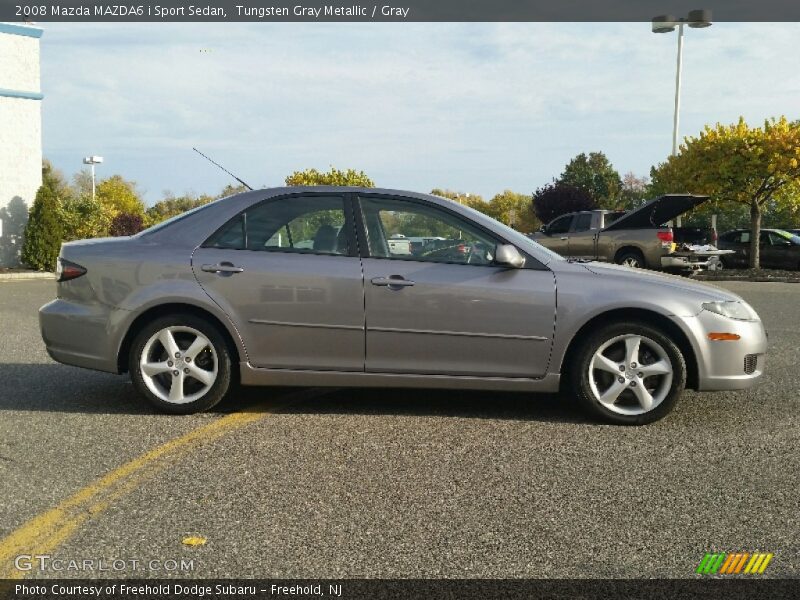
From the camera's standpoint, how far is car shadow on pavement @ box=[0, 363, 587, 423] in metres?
5.79

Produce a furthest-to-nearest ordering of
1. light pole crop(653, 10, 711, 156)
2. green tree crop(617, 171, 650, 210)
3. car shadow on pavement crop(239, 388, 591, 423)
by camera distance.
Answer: green tree crop(617, 171, 650, 210), light pole crop(653, 10, 711, 156), car shadow on pavement crop(239, 388, 591, 423)

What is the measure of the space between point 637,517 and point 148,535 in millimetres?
2132

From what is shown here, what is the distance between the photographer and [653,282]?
18.1ft

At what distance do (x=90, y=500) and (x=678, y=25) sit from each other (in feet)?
105

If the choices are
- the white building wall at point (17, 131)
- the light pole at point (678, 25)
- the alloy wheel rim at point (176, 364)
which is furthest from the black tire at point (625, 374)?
the light pole at point (678, 25)

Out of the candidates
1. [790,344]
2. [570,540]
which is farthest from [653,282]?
[790,344]

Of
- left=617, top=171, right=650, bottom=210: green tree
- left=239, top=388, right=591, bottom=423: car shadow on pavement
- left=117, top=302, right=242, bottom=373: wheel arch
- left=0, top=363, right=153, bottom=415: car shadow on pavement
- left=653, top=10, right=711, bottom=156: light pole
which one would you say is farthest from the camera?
left=617, top=171, right=650, bottom=210: green tree

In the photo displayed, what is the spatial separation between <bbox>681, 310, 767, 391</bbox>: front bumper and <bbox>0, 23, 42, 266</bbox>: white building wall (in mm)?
22632

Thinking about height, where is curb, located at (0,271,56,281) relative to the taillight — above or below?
below

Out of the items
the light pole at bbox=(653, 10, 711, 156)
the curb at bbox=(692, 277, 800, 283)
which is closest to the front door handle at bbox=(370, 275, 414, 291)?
the curb at bbox=(692, 277, 800, 283)

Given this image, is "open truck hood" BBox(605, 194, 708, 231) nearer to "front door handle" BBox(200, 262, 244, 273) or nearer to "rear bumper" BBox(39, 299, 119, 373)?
"front door handle" BBox(200, 262, 244, 273)

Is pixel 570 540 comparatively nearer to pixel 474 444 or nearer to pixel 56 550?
pixel 474 444

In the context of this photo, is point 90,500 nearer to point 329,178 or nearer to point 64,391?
point 64,391

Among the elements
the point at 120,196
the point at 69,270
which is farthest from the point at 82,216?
the point at 120,196
